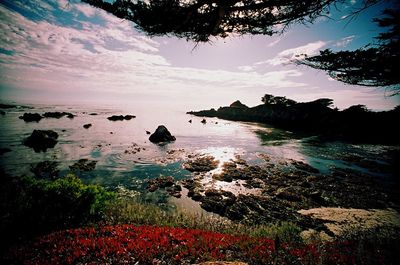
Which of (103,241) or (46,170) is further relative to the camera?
(46,170)

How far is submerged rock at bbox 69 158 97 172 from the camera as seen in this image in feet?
69.2

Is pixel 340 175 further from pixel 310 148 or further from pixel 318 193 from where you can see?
pixel 310 148

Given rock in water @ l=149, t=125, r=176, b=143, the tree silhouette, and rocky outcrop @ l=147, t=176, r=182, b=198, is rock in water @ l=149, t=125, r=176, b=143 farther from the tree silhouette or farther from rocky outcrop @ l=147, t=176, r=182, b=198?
the tree silhouette

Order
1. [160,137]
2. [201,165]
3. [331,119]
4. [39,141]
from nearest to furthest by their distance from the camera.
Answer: [201,165] → [39,141] → [160,137] → [331,119]

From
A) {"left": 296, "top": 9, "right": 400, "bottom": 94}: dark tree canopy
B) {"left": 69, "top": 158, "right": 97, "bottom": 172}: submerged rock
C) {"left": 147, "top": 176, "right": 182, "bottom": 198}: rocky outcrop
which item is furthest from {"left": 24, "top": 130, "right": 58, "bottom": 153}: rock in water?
{"left": 296, "top": 9, "right": 400, "bottom": 94}: dark tree canopy

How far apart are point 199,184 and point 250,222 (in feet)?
23.0

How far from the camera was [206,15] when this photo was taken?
17.8 feet

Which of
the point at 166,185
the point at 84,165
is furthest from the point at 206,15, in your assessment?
the point at 84,165

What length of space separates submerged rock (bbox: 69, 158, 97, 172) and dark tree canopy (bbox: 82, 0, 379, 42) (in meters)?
19.2

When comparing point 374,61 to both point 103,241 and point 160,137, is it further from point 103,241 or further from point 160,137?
→ point 160,137

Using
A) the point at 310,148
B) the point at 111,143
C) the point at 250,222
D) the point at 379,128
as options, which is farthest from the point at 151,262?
the point at 379,128

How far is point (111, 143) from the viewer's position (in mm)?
35219

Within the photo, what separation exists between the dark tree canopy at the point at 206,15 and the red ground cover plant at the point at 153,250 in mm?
6155

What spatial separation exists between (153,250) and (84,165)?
1941 centimetres
